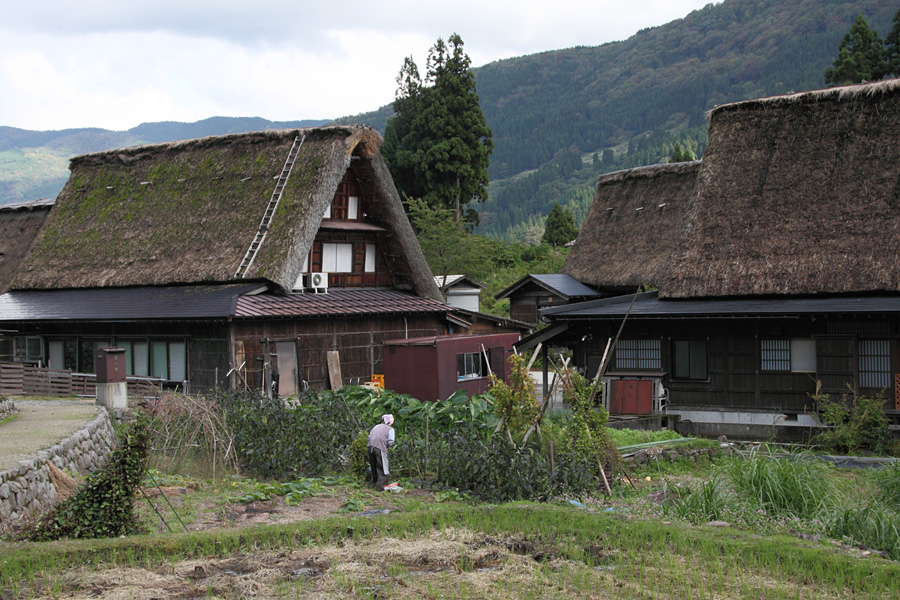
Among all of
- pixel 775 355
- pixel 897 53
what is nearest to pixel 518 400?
pixel 775 355

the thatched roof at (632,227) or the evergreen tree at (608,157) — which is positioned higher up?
the evergreen tree at (608,157)

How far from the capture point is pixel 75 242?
2920cm

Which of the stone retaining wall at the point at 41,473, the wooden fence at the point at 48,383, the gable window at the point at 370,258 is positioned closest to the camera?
the stone retaining wall at the point at 41,473

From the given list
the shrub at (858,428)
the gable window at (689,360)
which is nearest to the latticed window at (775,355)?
the gable window at (689,360)

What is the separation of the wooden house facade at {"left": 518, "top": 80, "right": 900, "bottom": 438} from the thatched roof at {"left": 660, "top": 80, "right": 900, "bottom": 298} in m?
0.03

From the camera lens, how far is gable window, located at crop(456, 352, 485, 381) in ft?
68.3

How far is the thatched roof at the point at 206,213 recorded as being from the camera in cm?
2458

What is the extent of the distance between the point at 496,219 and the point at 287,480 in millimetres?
119955

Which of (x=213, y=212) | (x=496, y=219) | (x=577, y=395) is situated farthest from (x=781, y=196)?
(x=496, y=219)

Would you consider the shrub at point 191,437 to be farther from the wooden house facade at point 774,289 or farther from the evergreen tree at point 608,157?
the evergreen tree at point 608,157

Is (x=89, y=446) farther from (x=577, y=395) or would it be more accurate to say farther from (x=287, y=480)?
(x=577, y=395)

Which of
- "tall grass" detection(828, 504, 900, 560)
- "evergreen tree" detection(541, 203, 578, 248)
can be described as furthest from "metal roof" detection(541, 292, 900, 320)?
"evergreen tree" detection(541, 203, 578, 248)

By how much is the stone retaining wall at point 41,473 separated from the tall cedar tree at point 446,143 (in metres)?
33.7

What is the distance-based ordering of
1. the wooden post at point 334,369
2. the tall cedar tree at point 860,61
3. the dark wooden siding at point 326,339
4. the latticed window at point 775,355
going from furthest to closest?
the tall cedar tree at point 860,61 < the wooden post at point 334,369 < the dark wooden siding at point 326,339 < the latticed window at point 775,355
